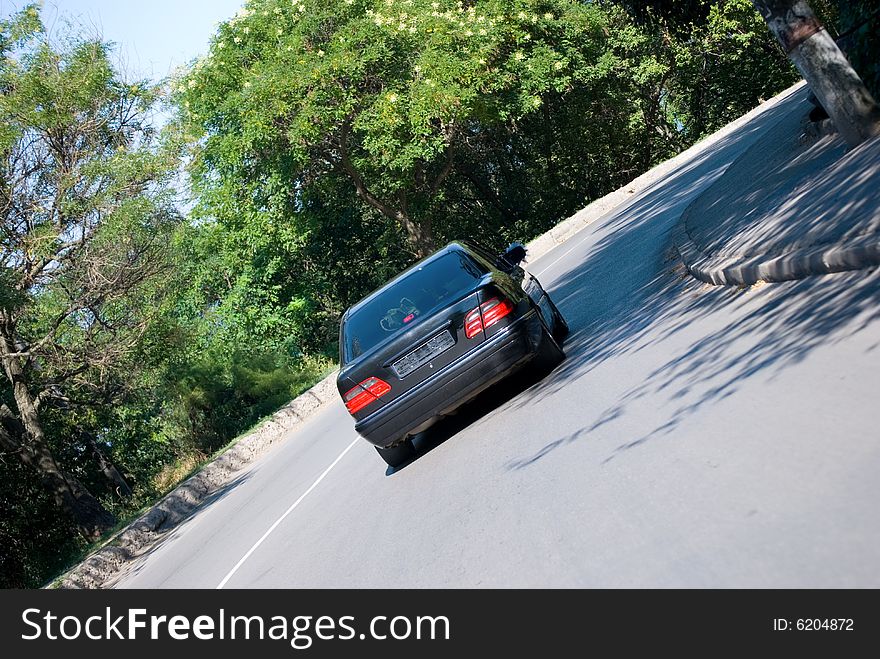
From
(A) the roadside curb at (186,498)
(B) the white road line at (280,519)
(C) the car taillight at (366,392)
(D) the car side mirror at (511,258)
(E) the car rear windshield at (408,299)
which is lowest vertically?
(B) the white road line at (280,519)

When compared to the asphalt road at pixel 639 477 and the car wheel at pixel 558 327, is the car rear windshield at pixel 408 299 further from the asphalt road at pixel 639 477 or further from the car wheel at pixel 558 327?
the car wheel at pixel 558 327

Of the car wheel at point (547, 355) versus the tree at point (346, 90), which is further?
the tree at point (346, 90)

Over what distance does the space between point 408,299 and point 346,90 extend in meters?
22.0

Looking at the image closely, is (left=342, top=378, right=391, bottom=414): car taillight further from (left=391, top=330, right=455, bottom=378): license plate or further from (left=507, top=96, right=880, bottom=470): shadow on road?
(left=507, top=96, right=880, bottom=470): shadow on road

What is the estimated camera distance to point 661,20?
1630 cm

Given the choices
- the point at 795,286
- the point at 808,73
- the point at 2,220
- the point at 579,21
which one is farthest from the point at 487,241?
the point at 795,286

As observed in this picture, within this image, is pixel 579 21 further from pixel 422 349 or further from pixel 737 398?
pixel 737 398

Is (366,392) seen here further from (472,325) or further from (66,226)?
(66,226)

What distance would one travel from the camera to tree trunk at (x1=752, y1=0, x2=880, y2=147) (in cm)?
1081

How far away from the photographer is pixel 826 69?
36.0ft

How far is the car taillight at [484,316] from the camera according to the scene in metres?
9.35

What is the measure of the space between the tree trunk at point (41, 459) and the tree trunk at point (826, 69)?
54.0 ft

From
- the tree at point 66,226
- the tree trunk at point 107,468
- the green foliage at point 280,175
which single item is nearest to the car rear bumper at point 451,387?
the green foliage at point 280,175

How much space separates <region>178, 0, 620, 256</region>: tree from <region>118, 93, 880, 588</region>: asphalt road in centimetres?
1889
